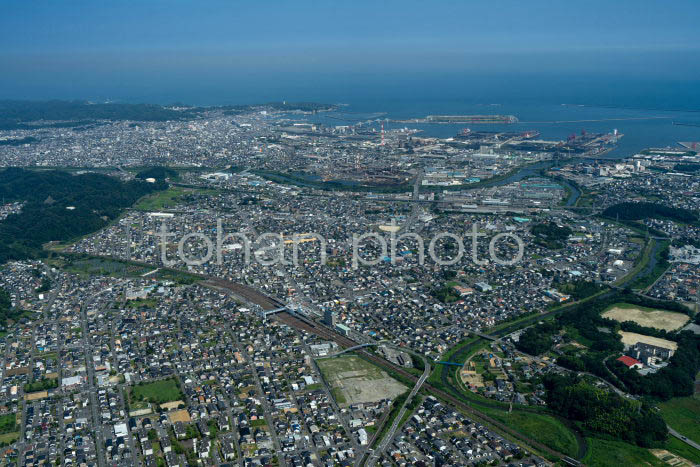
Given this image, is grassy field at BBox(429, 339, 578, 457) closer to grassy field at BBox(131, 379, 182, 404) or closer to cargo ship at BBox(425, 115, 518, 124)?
grassy field at BBox(131, 379, 182, 404)

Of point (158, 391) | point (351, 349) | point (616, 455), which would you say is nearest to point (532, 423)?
point (616, 455)

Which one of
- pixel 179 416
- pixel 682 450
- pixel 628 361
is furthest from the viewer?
pixel 628 361

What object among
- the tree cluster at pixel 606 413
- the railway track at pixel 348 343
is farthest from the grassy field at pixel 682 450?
the railway track at pixel 348 343

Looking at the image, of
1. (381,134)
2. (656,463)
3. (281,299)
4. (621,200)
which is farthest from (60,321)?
(381,134)

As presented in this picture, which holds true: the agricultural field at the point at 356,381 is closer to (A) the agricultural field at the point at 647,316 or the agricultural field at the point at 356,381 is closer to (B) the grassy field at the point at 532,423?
(B) the grassy field at the point at 532,423

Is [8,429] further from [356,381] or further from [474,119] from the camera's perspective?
[474,119]

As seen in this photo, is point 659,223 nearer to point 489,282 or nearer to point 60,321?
point 489,282
